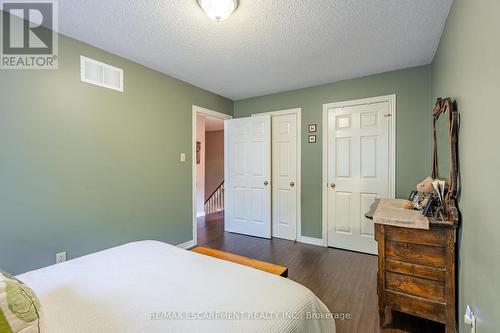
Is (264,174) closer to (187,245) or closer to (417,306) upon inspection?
(187,245)

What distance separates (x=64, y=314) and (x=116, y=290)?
0.20 metres

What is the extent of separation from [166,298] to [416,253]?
5.35 ft

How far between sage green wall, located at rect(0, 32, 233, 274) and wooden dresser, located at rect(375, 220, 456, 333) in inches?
99.2

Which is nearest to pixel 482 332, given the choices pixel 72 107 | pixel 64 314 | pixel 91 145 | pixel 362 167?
pixel 64 314

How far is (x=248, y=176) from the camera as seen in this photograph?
4.02 m

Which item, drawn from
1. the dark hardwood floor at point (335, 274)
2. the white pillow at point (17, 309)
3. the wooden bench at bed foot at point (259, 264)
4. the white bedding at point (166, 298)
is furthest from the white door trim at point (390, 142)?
the white pillow at point (17, 309)

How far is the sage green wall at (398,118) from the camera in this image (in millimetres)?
2803

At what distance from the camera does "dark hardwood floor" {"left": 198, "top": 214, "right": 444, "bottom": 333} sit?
5.78 feet

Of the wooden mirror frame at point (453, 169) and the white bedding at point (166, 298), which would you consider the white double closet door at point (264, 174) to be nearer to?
the wooden mirror frame at point (453, 169)

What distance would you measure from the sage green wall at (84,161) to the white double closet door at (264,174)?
1.12 meters

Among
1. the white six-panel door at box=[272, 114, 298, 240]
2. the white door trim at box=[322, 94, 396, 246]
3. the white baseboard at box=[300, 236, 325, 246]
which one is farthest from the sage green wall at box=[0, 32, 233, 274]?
the white door trim at box=[322, 94, 396, 246]

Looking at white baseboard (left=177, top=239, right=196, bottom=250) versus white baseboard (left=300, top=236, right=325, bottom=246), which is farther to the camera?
white baseboard (left=300, top=236, right=325, bottom=246)

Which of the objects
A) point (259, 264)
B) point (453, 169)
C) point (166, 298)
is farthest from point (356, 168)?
point (166, 298)

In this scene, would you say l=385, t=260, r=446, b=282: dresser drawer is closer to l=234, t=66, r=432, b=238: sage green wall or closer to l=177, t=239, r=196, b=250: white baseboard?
l=234, t=66, r=432, b=238: sage green wall
